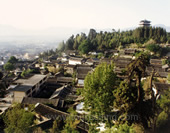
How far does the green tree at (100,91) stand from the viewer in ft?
22.9

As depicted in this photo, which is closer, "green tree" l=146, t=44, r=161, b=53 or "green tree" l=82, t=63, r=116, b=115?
"green tree" l=82, t=63, r=116, b=115

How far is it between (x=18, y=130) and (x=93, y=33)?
39.5 m

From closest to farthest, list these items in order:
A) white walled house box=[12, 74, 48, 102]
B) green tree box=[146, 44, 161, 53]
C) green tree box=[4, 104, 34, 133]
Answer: green tree box=[4, 104, 34, 133], white walled house box=[12, 74, 48, 102], green tree box=[146, 44, 161, 53]

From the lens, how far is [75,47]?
37750 millimetres

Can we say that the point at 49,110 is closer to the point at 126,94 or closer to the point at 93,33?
the point at 126,94

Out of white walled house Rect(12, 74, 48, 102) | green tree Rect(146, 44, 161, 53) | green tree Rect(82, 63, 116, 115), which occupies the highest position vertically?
green tree Rect(146, 44, 161, 53)

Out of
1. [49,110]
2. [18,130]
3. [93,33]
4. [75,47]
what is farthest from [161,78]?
[93,33]

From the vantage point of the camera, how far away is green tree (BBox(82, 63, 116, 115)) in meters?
6.99

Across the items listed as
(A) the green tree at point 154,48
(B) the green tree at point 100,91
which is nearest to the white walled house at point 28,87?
(B) the green tree at point 100,91

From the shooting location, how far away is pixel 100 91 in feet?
23.1

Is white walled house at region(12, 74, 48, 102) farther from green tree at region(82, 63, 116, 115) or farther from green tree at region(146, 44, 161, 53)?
green tree at region(146, 44, 161, 53)

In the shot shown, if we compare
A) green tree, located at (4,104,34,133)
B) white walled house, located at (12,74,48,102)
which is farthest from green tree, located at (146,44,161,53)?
green tree, located at (4,104,34,133)

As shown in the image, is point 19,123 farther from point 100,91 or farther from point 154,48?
point 154,48

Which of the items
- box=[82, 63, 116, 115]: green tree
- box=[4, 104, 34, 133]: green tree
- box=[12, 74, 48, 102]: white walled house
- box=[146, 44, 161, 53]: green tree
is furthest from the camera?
box=[146, 44, 161, 53]: green tree
